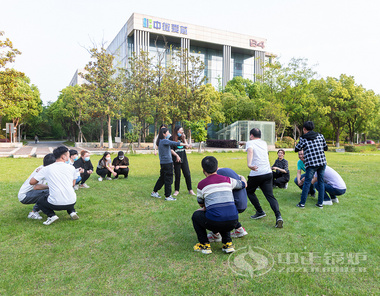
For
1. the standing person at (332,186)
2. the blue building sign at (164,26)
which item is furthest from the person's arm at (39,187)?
the blue building sign at (164,26)

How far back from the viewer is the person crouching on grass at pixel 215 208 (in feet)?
10.6

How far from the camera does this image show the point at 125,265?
Result: 10.2 feet

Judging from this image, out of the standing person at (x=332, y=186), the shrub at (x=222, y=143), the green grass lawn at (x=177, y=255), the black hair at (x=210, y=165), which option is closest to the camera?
the green grass lawn at (x=177, y=255)

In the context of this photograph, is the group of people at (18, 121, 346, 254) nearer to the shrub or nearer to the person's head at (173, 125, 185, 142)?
the person's head at (173, 125, 185, 142)

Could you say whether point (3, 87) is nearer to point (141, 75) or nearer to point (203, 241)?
point (141, 75)

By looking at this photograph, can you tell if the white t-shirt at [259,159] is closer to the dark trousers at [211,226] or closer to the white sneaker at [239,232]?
the white sneaker at [239,232]

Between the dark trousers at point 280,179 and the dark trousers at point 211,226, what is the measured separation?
471cm

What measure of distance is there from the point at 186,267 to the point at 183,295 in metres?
0.54

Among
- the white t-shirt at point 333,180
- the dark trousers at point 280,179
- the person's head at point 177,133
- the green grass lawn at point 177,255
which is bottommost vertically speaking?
the green grass lawn at point 177,255

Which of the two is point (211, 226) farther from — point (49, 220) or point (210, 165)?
point (49, 220)

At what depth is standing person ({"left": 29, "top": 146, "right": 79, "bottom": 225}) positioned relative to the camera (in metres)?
4.34

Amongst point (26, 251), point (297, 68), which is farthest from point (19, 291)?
point (297, 68)

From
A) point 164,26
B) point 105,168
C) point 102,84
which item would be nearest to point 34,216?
point 105,168

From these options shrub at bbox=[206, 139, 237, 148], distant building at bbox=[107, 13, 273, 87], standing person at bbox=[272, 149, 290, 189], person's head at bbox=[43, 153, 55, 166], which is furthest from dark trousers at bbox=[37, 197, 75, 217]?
distant building at bbox=[107, 13, 273, 87]
